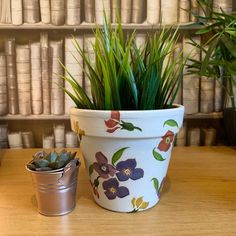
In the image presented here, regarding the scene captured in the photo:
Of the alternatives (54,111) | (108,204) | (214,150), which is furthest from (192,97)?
(108,204)

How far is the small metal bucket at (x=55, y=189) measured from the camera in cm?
46

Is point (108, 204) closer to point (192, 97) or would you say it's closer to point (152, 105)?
point (152, 105)

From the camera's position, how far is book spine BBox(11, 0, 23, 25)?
90 centimetres

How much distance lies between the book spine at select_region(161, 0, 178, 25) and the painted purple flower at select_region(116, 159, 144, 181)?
1.97ft

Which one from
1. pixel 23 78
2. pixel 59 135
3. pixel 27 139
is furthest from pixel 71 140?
pixel 23 78

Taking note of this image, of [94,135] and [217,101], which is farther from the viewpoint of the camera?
[217,101]

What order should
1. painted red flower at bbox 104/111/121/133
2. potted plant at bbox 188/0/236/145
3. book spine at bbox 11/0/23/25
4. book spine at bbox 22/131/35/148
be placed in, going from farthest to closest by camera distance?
book spine at bbox 22/131/35/148 → book spine at bbox 11/0/23/25 → potted plant at bbox 188/0/236/145 → painted red flower at bbox 104/111/121/133

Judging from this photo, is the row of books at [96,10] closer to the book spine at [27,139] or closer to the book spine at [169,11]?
the book spine at [169,11]

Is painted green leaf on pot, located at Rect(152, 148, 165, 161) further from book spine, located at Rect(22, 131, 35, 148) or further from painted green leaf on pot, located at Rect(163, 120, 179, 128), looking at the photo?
book spine, located at Rect(22, 131, 35, 148)

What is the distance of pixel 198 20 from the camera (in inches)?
Answer: 36.2

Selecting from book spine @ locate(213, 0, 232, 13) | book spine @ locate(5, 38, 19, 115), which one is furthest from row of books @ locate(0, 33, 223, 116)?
book spine @ locate(213, 0, 232, 13)

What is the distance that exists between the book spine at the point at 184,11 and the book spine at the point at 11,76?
547 millimetres

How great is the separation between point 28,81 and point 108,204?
1.95 feet

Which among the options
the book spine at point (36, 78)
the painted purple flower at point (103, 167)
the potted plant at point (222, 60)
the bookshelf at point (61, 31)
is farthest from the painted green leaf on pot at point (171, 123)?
the book spine at point (36, 78)
